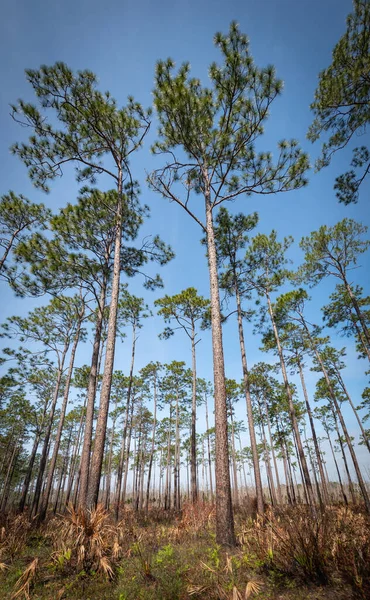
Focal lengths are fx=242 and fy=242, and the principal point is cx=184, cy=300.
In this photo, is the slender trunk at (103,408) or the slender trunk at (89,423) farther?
the slender trunk at (89,423)

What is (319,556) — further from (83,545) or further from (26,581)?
(26,581)

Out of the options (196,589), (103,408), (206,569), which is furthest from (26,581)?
(103,408)

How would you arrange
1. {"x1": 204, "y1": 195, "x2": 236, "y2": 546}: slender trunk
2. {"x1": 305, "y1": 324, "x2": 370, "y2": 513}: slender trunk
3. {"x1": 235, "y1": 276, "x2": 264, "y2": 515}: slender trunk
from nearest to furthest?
{"x1": 204, "y1": 195, "x2": 236, "y2": 546}: slender trunk
{"x1": 235, "y1": 276, "x2": 264, "y2": 515}: slender trunk
{"x1": 305, "y1": 324, "x2": 370, "y2": 513}: slender trunk

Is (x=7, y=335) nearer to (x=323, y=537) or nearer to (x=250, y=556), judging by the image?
(x=250, y=556)

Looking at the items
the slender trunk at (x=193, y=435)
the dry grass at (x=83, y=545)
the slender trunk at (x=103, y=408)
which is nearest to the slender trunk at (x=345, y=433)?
the slender trunk at (x=193, y=435)

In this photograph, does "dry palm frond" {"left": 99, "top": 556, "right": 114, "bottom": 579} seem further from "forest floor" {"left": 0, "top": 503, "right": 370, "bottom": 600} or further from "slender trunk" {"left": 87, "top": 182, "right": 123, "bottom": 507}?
"slender trunk" {"left": 87, "top": 182, "right": 123, "bottom": 507}

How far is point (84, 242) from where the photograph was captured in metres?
10.4

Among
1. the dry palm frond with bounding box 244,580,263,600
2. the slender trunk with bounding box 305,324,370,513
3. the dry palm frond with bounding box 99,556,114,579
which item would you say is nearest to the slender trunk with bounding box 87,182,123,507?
the dry palm frond with bounding box 99,556,114,579

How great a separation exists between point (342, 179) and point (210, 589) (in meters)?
12.2

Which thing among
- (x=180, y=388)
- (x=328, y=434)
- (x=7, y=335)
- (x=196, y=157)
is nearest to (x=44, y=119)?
(x=196, y=157)

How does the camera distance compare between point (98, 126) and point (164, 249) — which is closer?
point (98, 126)

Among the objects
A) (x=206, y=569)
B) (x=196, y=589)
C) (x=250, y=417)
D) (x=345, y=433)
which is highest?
(x=250, y=417)

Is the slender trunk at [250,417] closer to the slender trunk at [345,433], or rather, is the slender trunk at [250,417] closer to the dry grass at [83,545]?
the slender trunk at [345,433]

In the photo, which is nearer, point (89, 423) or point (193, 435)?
point (89, 423)
